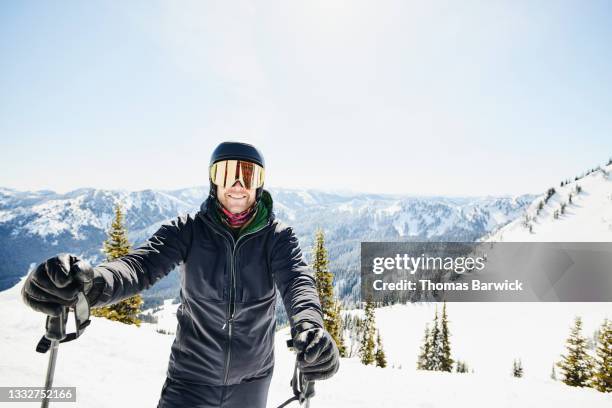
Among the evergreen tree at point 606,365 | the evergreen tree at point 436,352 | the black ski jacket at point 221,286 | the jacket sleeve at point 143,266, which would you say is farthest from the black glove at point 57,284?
the evergreen tree at point 436,352

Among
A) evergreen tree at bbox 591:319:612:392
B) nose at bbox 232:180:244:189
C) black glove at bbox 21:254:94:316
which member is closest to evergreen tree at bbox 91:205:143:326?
nose at bbox 232:180:244:189

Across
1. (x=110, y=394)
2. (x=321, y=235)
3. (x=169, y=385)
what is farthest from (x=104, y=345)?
(x=321, y=235)

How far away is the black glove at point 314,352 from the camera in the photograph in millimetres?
2135

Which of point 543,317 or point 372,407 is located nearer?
point 372,407

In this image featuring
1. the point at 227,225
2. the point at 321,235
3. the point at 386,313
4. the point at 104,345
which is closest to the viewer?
the point at 227,225

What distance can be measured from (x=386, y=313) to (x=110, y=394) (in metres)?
133

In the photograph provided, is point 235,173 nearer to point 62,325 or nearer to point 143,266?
point 143,266

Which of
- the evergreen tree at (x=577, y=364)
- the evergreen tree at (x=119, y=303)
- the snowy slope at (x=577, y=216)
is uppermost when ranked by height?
the snowy slope at (x=577, y=216)

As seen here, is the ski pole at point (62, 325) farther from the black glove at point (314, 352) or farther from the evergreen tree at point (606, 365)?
the evergreen tree at point (606, 365)

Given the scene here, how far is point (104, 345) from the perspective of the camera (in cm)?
769

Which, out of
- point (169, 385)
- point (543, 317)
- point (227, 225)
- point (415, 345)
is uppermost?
point (227, 225)

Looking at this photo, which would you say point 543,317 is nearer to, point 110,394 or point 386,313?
point 386,313

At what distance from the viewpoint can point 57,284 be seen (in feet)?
6.47

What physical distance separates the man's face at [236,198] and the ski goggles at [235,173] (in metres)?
0.06
